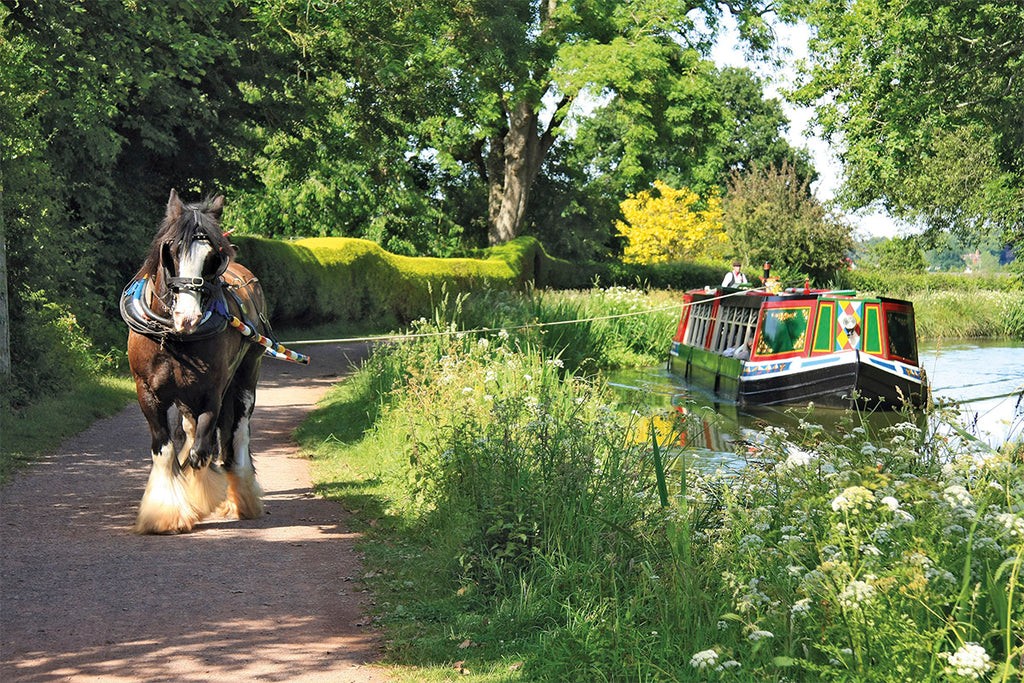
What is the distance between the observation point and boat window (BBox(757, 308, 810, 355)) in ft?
58.9

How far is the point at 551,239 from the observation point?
44.1m

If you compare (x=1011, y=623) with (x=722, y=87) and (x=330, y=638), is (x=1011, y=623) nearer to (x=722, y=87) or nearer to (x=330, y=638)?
(x=330, y=638)

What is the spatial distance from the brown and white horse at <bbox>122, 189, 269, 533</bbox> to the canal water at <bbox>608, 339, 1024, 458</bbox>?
5613 millimetres

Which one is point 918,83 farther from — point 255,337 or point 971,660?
point 971,660

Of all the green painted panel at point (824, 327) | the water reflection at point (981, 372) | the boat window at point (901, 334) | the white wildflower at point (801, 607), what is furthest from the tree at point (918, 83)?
the white wildflower at point (801, 607)

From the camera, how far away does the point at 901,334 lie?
17.8 meters

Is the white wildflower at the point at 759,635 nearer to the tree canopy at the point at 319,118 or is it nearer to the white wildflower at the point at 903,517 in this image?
the white wildflower at the point at 903,517

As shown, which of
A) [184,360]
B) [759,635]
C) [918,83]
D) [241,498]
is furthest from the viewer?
[918,83]

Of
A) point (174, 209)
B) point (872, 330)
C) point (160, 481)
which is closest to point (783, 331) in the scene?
point (872, 330)

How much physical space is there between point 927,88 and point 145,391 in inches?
798

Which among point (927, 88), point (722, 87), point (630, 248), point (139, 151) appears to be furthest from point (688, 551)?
A: point (722, 87)

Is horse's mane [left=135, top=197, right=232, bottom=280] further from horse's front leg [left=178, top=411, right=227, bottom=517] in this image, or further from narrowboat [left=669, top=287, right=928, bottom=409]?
narrowboat [left=669, top=287, right=928, bottom=409]

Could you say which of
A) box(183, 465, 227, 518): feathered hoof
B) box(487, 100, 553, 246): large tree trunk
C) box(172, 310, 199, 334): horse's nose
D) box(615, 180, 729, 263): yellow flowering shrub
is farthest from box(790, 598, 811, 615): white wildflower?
box(615, 180, 729, 263): yellow flowering shrub

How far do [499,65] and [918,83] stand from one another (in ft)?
31.3
